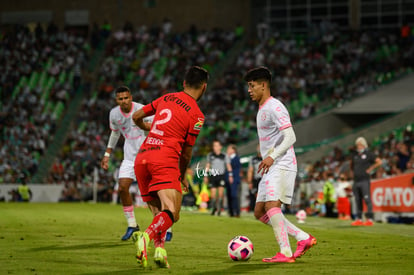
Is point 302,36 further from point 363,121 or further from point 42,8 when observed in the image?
point 42,8

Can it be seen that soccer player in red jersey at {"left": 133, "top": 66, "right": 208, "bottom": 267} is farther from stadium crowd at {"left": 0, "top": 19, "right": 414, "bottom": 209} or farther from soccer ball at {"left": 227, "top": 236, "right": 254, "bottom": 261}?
stadium crowd at {"left": 0, "top": 19, "right": 414, "bottom": 209}

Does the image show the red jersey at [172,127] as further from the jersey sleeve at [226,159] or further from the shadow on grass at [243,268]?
the jersey sleeve at [226,159]

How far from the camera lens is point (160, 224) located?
8766mm

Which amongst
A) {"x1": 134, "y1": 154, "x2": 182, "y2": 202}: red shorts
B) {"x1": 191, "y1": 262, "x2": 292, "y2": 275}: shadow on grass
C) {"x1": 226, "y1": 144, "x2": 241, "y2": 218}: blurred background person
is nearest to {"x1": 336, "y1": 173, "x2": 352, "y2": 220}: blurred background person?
{"x1": 226, "y1": 144, "x2": 241, "y2": 218}: blurred background person

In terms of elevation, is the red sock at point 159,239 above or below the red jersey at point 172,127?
below

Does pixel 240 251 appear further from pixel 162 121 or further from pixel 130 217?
pixel 130 217

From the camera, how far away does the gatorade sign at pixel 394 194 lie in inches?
855

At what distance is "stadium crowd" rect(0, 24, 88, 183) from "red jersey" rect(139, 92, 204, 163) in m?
28.5

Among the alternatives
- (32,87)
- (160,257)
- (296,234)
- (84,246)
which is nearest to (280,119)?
(296,234)

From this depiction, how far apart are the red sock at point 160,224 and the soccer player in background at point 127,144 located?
4.49 m

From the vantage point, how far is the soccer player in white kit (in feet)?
32.6

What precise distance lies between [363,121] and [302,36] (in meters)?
6.92

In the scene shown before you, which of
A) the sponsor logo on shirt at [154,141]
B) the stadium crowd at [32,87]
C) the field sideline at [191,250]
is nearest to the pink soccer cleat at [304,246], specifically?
the field sideline at [191,250]

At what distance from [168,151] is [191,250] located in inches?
126
